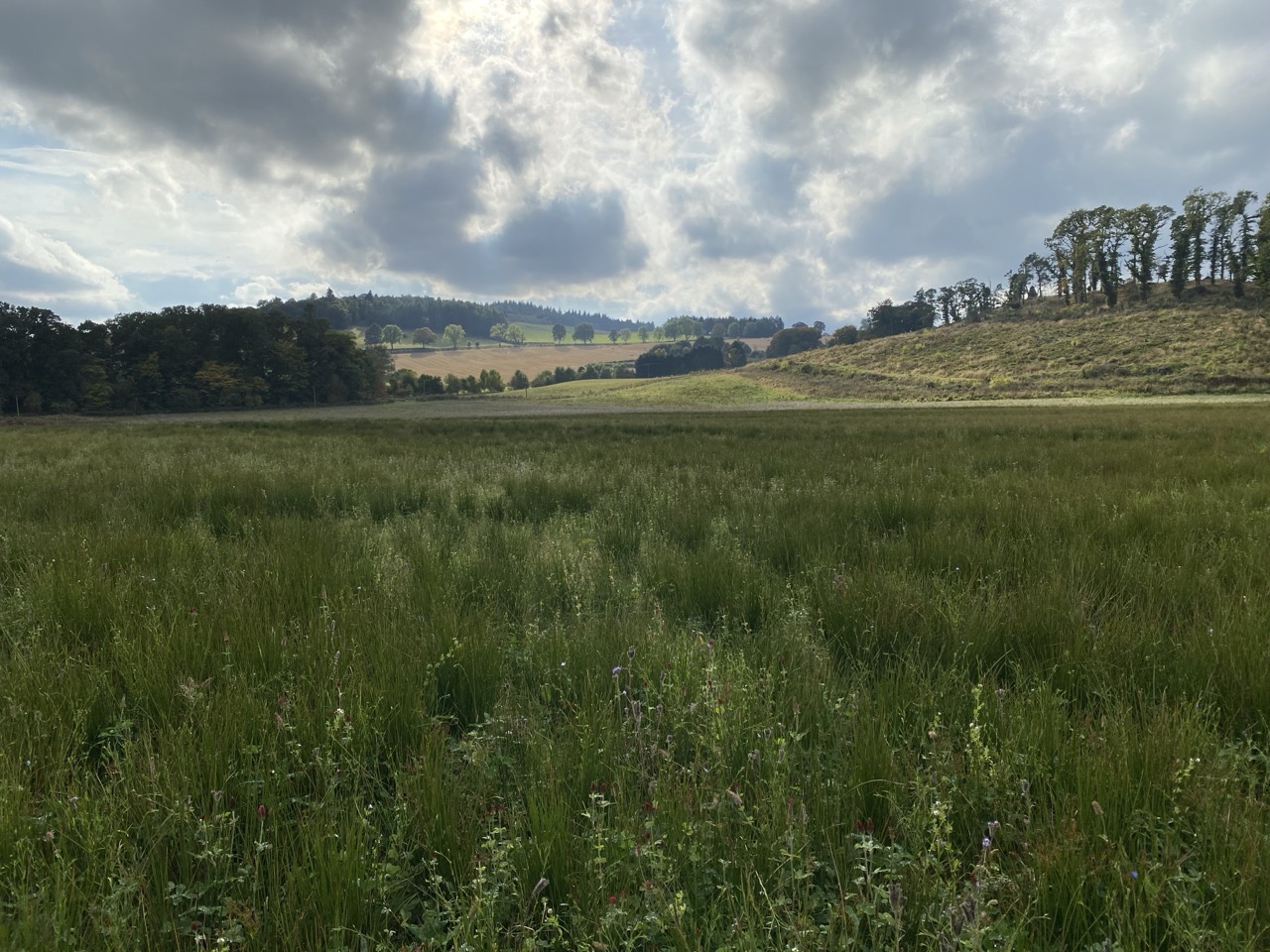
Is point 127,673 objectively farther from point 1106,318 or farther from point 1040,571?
point 1106,318

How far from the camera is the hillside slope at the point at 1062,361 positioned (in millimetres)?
67375

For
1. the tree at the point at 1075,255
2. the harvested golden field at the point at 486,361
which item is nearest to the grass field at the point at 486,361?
the harvested golden field at the point at 486,361

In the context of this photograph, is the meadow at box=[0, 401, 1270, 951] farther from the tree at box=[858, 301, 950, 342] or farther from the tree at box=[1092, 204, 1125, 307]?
the tree at box=[858, 301, 950, 342]

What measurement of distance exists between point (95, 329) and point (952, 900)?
101723mm

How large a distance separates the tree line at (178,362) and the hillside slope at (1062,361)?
249ft

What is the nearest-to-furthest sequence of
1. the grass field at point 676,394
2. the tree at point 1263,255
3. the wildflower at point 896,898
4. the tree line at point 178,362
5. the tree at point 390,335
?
the wildflower at point 896,898 < the tree line at point 178,362 < the tree at point 1263,255 < the grass field at point 676,394 < the tree at point 390,335

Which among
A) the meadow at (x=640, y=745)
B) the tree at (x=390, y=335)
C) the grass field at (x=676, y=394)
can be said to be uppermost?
the tree at (x=390, y=335)

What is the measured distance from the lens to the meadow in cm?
153

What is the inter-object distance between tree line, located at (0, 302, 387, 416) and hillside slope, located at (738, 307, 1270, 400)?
7600 cm

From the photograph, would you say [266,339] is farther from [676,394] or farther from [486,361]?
[486,361]

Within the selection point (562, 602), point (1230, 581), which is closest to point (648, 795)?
point (562, 602)

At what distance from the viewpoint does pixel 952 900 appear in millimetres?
1516

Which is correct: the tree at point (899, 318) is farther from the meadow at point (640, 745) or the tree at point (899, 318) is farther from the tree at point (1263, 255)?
the meadow at point (640, 745)

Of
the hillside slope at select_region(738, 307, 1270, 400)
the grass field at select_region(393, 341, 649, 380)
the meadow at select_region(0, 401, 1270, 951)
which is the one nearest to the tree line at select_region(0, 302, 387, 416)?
the grass field at select_region(393, 341, 649, 380)
